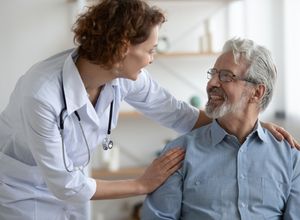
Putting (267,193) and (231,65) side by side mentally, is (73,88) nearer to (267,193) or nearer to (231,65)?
(231,65)

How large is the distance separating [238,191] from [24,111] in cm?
83

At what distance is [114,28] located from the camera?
1.35m

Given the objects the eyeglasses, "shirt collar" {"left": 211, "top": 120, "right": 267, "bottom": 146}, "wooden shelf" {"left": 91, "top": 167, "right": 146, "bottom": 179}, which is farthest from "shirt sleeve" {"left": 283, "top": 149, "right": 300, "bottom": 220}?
"wooden shelf" {"left": 91, "top": 167, "right": 146, "bottom": 179}

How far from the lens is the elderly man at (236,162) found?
65.3 inches

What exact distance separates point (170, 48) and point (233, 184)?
176cm

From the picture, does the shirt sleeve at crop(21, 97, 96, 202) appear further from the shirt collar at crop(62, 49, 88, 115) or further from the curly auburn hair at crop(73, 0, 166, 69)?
the curly auburn hair at crop(73, 0, 166, 69)

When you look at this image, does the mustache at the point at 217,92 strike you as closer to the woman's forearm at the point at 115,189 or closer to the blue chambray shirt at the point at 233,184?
the blue chambray shirt at the point at 233,184

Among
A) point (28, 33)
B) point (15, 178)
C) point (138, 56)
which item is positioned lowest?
point (15, 178)

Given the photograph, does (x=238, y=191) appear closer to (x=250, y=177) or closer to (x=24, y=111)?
(x=250, y=177)

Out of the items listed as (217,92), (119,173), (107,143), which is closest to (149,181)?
(107,143)

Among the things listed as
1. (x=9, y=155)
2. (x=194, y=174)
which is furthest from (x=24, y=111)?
(x=194, y=174)

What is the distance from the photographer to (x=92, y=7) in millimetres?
1428

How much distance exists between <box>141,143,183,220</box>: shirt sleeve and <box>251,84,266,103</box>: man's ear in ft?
1.43

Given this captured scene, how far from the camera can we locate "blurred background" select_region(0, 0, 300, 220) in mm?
3145
